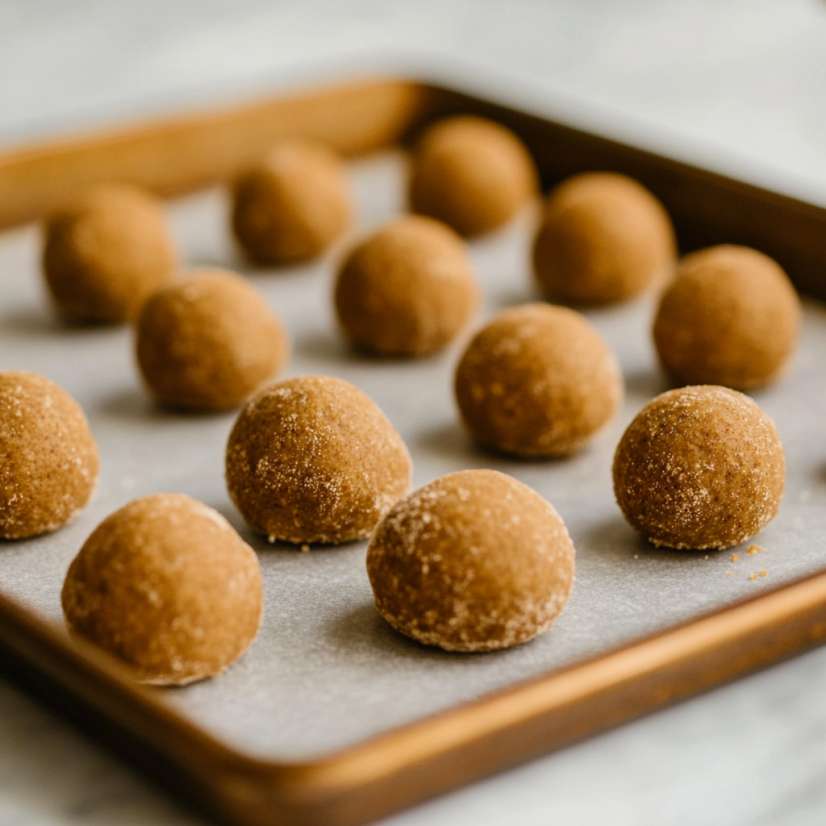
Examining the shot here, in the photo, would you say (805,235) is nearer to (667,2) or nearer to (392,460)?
(392,460)

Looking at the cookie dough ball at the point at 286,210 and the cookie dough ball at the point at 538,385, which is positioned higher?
the cookie dough ball at the point at 538,385

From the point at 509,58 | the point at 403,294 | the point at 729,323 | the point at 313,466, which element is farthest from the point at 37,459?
the point at 509,58

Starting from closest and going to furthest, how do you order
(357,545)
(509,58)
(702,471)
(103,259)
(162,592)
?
(162,592)
(702,471)
(357,545)
(103,259)
(509,58)

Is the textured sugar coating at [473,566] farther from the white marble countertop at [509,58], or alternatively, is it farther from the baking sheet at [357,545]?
the white marble countertop at [509,58]

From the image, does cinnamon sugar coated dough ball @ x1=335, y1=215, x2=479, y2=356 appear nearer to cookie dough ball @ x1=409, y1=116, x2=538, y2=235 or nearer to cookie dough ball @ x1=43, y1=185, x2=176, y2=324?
cookie dough ball @ x1=43, y1=185, x2=176, y2=324

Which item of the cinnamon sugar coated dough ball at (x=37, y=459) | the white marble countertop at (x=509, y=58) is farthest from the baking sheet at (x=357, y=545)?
the white marble countertop at (x=509, y=58)

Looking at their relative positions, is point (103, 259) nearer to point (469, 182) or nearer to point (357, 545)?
point (469, 182)
